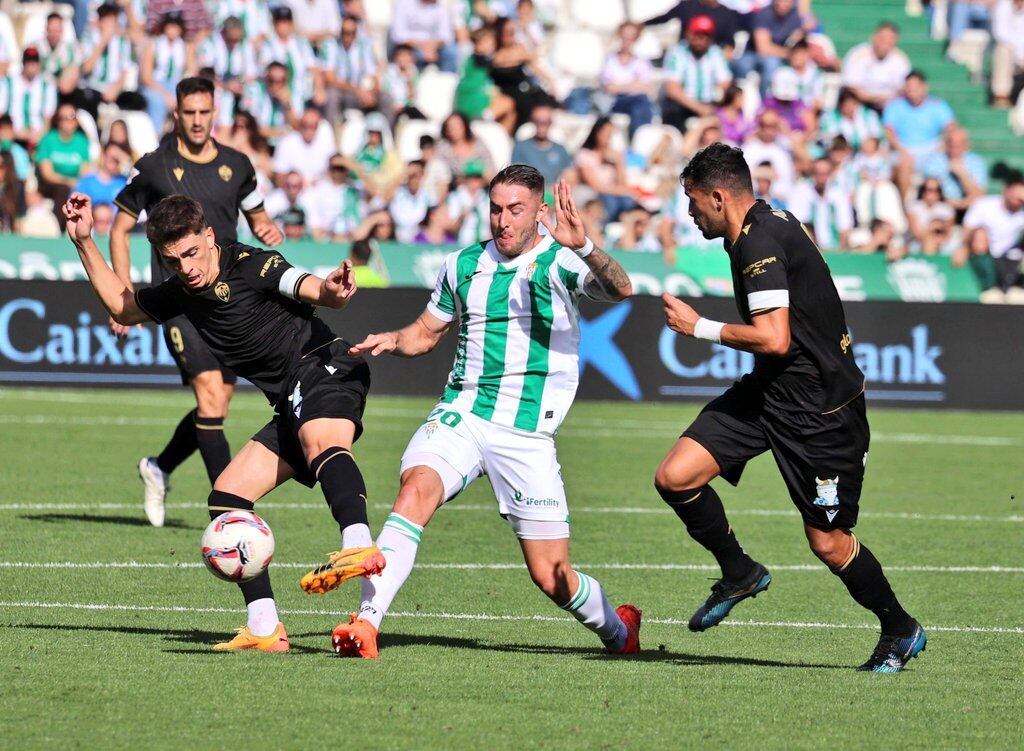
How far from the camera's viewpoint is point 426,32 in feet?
80.6

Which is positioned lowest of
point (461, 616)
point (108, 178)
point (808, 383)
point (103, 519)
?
point (103, 519)

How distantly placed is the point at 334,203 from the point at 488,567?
40.4 ft

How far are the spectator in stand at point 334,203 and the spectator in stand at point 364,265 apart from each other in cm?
203

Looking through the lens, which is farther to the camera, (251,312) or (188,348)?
(188,348)

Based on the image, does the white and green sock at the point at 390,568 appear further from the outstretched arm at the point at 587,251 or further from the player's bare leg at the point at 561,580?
the outstretched arm at the point at 587,251

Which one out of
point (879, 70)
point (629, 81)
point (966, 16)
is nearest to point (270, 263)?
point (629, 81)

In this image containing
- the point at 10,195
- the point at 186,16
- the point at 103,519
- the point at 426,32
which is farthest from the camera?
the point at 426,32

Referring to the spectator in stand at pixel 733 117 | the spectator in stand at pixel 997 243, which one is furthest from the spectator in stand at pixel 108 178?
the spectator in stand at pixel 997 243

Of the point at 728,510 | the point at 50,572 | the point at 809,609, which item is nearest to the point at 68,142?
the point at 728,510

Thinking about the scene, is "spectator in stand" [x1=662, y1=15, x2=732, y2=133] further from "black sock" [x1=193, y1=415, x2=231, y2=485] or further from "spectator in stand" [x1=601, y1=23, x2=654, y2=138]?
"black sock" [x1=193, y1=415, x2=231, y2=485]

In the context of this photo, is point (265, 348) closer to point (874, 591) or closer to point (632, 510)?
point (874, 591)

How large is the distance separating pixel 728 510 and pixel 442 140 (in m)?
10.6

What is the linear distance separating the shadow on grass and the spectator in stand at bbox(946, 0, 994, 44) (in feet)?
64.3

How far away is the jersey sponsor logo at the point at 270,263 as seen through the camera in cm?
743
